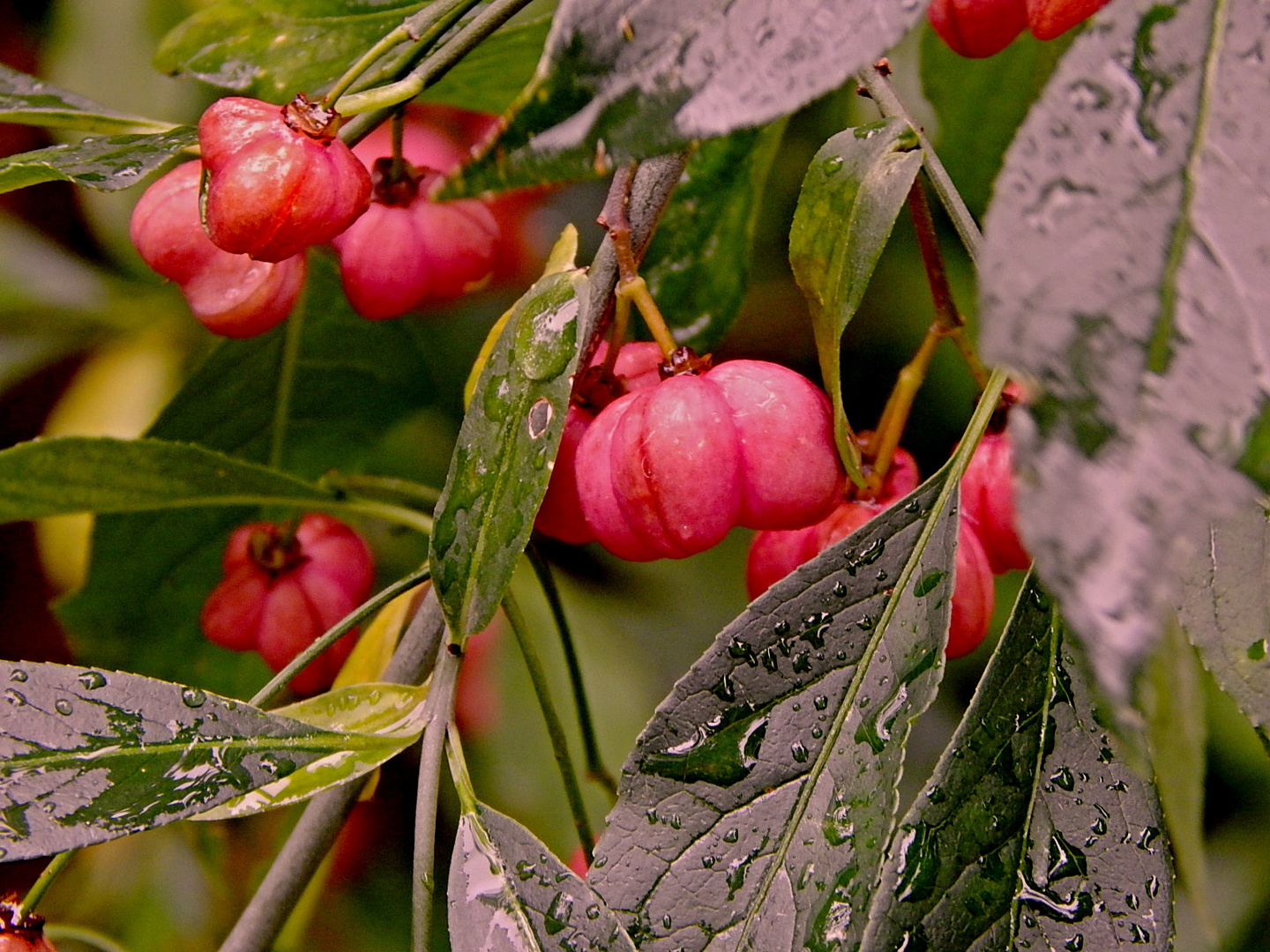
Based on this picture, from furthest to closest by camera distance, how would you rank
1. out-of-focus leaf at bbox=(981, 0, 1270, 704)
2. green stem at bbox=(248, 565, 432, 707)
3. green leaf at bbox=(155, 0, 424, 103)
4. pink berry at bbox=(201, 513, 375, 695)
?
pink berry at bbox=(201, 513, 375, 695)
green leaf at bbox=(155, 0, 424, 103)
green stem at bbox=(248, 565, 432, 707)
out-of-focus leaf at bbox=(981, 0, 1270, 704)

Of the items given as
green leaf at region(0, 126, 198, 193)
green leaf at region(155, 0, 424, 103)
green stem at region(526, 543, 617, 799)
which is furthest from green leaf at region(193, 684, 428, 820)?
green leaf at region(155, 0, 424, 103)

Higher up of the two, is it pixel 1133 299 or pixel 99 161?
pixel 99 161

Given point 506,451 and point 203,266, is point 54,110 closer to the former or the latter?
point 203,266

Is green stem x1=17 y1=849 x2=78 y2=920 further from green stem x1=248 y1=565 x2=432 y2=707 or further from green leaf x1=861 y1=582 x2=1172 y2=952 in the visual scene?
green leaf x1=861 y1=582 x2=1172 y2=952

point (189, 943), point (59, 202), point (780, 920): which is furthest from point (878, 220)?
point (59, 202)

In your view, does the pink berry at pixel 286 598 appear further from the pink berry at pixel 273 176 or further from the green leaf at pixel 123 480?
the pink berry at pixel 273 176

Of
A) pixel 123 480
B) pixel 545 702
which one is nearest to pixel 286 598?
pixel 123 480
